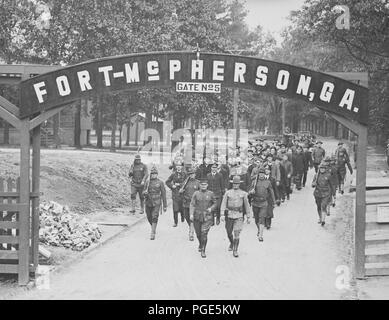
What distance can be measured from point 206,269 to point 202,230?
1.54 m

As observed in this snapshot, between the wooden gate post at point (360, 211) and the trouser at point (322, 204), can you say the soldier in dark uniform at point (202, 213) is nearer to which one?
the wooden gate post at point (360, 211)

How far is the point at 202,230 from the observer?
1282 centimetres

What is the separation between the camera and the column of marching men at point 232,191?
13.0 meters

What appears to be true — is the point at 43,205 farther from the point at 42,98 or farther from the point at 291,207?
the point at 291,207

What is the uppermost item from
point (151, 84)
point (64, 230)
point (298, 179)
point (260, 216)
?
point (151, 84)

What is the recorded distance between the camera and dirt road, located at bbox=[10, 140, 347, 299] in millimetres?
9680

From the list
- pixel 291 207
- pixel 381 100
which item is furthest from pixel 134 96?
pixel 291 207

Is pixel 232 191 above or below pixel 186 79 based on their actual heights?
below

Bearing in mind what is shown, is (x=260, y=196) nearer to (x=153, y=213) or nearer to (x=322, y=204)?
(x=322, y=204)

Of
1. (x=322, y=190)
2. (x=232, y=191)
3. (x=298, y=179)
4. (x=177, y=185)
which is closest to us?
(x=232, y=191)

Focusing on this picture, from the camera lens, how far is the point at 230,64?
1055 centimetres

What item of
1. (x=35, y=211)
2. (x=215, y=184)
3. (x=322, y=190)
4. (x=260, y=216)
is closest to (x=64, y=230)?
(x=35, y=211)
